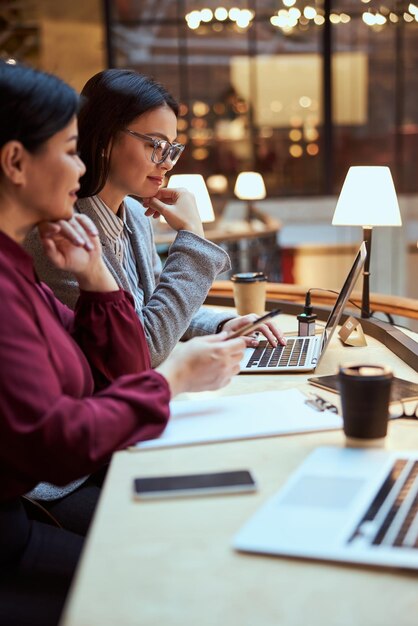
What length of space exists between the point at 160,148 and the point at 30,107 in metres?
0.84

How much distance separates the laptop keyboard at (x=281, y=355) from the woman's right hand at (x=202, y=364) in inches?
20.6

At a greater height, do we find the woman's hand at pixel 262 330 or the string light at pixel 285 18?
the string light at pixel 285 18

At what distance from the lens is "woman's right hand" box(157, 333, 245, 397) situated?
1534 millimetres

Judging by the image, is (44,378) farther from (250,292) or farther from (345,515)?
(250,292)

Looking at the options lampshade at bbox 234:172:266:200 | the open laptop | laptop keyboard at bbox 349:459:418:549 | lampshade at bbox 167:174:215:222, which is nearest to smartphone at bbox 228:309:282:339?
the open laptop

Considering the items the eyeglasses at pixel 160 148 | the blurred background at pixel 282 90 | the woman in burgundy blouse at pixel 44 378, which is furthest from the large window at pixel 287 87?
the woman in burgundy blouse at pixel 44 378

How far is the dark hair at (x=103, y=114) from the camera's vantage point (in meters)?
2.21

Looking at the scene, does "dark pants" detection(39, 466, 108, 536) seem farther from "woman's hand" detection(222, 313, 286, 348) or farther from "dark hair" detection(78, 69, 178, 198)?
"dark hair" detection(78, 69, 178, 198)

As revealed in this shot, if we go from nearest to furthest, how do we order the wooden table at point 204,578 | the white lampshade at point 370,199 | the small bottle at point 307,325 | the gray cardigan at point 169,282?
the wooden table at point 204,578 < the gray cardigan at point 169,282 < the small bottle at point 307,325 < the white lampshade at point 370,199

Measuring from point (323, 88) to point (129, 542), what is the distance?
41.1ft

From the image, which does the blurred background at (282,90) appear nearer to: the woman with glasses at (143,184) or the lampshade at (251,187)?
the lampshade at (251,187)

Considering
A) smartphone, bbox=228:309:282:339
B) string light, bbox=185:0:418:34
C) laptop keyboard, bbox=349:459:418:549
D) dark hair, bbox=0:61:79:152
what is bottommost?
laptop keyboard, bbox=349:459:418:549

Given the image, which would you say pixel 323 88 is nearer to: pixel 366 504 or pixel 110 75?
pixel 110 75

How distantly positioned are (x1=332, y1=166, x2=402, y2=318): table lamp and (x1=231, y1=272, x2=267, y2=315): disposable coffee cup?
32 centimetres
